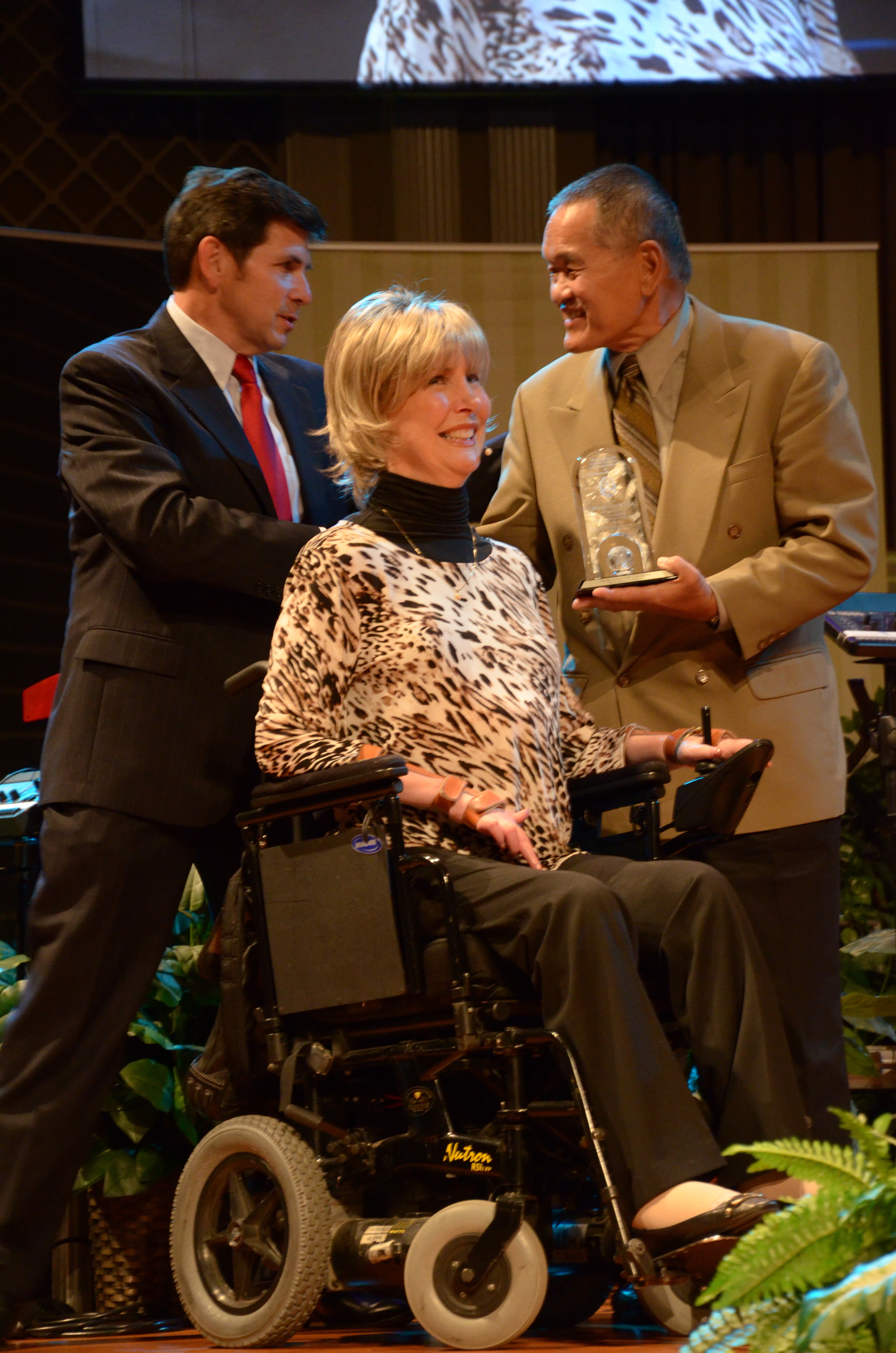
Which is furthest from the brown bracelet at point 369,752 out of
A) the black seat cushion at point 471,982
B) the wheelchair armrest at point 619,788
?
the wheelchair armrest at point 619,788

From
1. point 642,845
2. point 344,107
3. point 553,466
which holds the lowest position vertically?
point 642,845

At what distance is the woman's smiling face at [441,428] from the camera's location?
2.11m

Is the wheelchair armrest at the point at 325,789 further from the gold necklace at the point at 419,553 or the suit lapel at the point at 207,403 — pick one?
the suit lapel at the point at 207,403

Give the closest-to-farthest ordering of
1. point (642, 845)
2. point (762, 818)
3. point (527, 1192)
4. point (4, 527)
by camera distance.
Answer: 1. point (527, 1192)
2. point (642, 845)
3. point (762, 818)
4. point (4, 527)

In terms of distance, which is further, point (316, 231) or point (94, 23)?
point (94, 23)

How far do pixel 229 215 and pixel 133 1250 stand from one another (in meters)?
1.66

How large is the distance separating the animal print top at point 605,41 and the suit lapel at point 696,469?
2.58m

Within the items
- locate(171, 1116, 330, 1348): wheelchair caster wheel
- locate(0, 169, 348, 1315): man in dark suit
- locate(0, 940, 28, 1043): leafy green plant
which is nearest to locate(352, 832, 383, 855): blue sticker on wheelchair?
locate(171, 1116, 330, 1348): wheelchair caster wheel

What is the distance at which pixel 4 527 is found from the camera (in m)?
4.32

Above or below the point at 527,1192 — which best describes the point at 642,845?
above

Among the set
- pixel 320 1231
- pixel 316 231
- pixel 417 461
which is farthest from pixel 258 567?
pixel 320 1231

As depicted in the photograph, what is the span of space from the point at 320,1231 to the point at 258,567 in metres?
0.92

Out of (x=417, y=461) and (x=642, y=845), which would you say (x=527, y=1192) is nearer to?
(x=642, y=845)

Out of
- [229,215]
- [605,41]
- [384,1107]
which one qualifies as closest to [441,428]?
[229,215]
